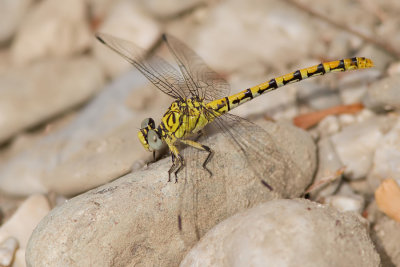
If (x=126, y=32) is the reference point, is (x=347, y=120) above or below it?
below

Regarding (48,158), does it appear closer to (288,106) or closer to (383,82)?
(288,106)

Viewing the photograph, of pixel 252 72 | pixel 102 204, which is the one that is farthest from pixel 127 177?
pixel 252 72

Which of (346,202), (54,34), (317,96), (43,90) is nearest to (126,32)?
(54,34)

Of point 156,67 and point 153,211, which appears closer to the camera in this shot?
point 153,211

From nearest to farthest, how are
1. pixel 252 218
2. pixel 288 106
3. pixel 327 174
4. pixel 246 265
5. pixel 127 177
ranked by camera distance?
pixel 246 265, pixel 252 218, pixel 127 177, pixel 327 174, pixel 288 106

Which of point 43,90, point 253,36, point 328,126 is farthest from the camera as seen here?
point 43,90

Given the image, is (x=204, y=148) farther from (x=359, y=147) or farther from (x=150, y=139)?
(x=359, y=147)
